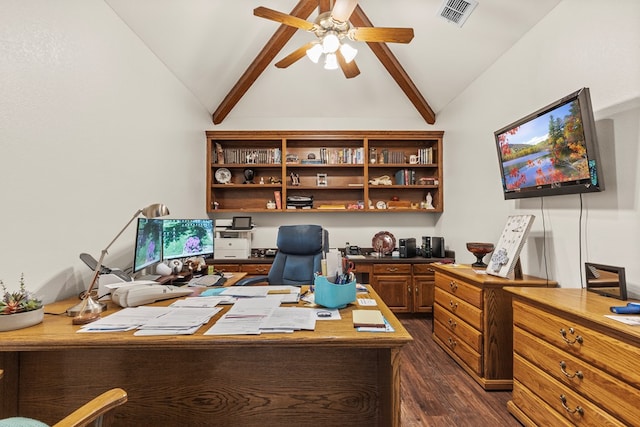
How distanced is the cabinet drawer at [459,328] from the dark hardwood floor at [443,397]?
254mm

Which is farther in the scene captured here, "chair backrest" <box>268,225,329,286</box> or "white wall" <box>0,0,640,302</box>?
"chair backrest" <box>268,225,329,286</box>

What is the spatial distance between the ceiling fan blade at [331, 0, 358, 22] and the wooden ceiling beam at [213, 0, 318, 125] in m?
0.96

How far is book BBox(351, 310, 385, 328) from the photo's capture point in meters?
1.18

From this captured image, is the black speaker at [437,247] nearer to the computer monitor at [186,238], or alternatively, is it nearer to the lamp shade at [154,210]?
the computer monitor at [186,238]

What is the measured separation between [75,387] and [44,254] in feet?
2.39

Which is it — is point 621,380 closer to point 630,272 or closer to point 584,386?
point 584,386

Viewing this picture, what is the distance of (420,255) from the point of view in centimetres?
405

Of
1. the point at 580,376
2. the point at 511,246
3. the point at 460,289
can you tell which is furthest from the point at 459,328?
the point at 580,376

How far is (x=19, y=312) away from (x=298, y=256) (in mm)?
1869

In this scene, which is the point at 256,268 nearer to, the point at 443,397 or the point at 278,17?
the point at 443,397

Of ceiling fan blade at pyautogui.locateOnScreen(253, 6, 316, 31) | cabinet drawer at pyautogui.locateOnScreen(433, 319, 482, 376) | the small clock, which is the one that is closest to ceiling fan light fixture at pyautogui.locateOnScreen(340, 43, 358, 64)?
ceiling fan blade at pyautogui.locateOnScreen(253, 6, 316, 31)

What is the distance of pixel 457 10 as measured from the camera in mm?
2627

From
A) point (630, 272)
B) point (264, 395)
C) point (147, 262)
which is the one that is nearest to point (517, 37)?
point (630, 272)

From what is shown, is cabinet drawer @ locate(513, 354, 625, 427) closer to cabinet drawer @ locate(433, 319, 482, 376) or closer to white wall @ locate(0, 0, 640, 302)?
cabinet drawer @ locate(433, 319, 482, 376)
